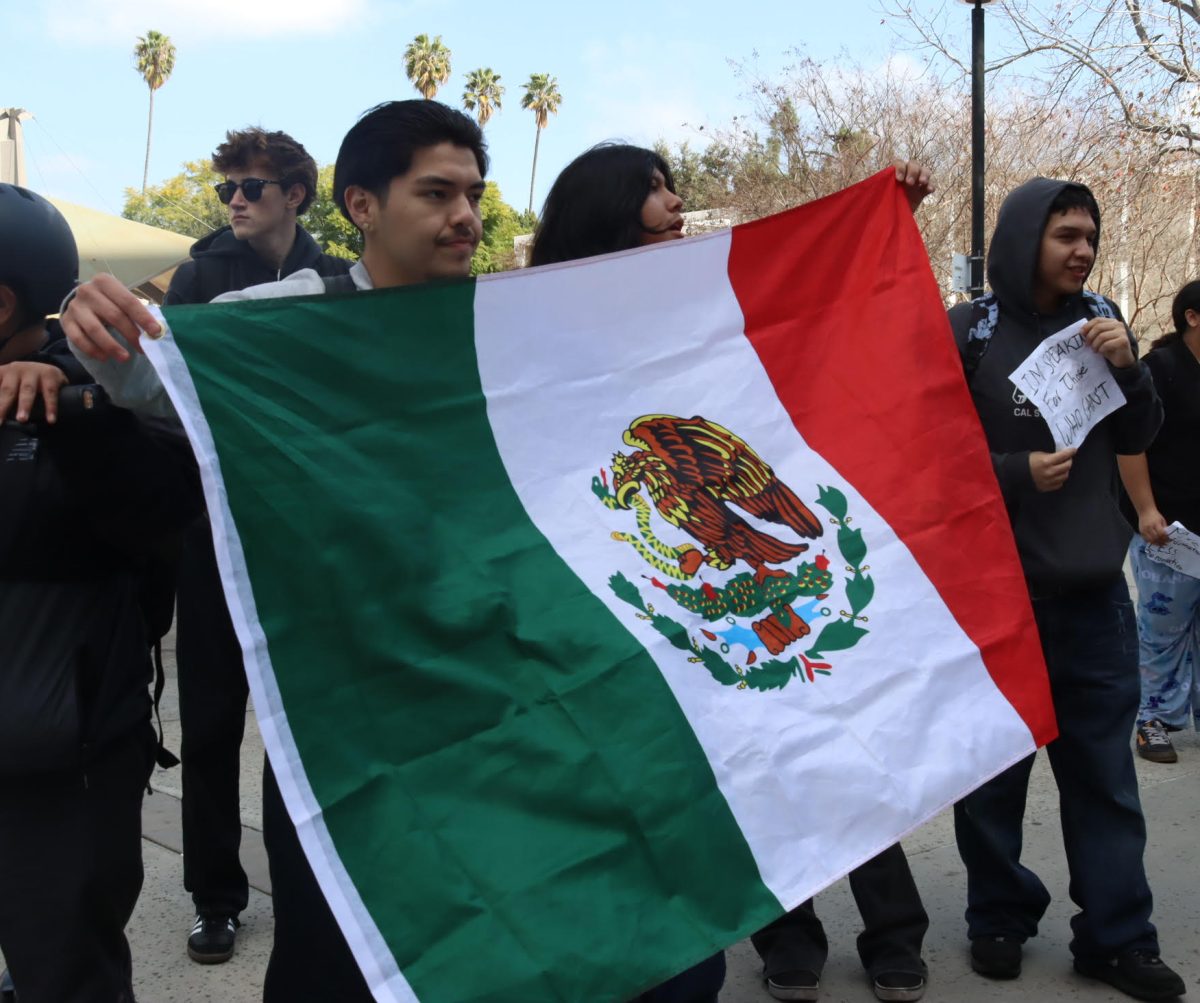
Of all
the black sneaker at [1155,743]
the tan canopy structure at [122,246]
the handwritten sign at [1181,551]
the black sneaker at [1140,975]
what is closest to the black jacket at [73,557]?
the black sneaker at [1140,975]

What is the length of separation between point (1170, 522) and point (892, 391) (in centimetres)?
293

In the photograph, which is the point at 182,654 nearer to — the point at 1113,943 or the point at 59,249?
the point at 59,249

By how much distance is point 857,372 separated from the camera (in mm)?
2967

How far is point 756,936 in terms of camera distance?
3551 mm

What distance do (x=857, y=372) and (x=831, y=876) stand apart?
114 centimetres

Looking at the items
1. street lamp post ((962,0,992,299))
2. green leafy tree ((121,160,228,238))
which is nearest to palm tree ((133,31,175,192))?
green leafy tree ((121,160,228,238))

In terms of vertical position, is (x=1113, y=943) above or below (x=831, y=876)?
below

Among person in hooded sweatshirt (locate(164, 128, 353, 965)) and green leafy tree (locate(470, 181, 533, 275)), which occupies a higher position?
green leafy tree (locate(470, 181, 533, 275))

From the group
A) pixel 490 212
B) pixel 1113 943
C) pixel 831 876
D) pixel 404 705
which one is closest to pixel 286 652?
pixel 404 705

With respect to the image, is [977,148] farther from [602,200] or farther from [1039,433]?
[602,200]

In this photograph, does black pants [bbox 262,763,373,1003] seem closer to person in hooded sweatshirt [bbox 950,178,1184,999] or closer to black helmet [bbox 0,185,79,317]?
black helmet [bbox 0,185,79,317]

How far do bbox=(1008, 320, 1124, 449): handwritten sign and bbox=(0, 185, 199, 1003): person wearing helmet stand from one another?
81.1 inches

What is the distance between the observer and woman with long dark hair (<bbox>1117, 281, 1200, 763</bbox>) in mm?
5215

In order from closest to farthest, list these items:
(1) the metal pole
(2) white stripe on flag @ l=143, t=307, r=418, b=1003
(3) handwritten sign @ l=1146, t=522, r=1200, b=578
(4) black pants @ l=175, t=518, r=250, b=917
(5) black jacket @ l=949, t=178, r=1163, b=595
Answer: (2) white stripe on flag @ l=143, t=307, r=418, b=1003 < (5) black jacket @ l=949, t=178, r=1163, b=595 < (4) black pants @ l=175, t=518, r=250, b=917 < (3) handwritten sign @ l=1146, t=522, r=1200, b=578 < (1) the metal pole
